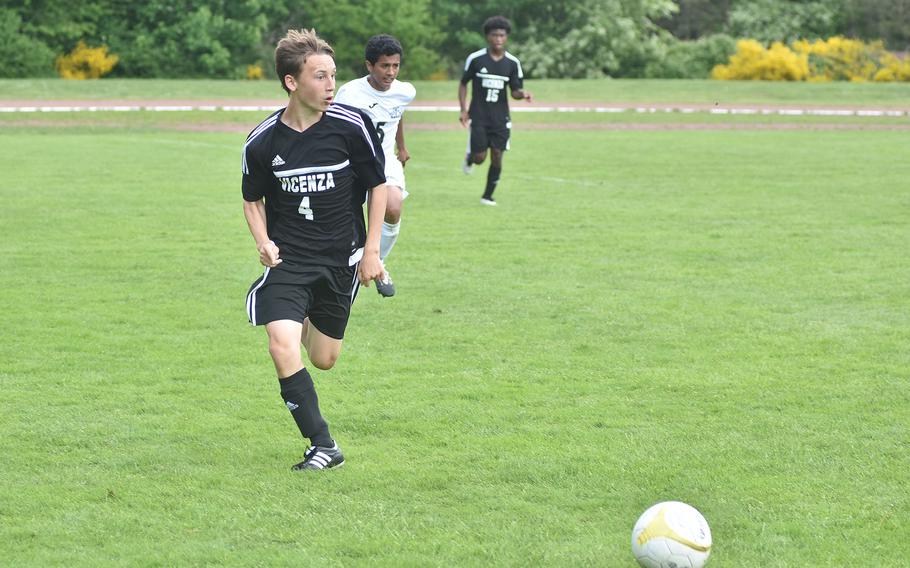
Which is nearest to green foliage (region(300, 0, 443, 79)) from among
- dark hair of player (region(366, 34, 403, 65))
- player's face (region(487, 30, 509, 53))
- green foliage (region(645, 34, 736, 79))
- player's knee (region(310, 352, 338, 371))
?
green foliage (region(645, 34, 736, 79))

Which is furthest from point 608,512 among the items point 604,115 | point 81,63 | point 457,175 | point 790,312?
point 81,63

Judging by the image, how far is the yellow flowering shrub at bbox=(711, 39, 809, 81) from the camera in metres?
48.6

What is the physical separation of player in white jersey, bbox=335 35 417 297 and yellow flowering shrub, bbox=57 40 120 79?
41.5 meters

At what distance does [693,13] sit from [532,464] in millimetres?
65809

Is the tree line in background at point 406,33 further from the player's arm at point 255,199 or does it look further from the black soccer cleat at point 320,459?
the black soccer cleat at point 320,459

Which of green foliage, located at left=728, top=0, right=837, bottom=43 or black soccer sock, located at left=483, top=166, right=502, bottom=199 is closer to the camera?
black soccer sock, located at left=483, top=166, right=502, bottom=199

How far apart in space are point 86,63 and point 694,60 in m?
24.5

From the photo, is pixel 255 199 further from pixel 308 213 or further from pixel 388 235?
pixel 388 235

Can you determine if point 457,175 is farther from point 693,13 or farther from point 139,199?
point 693,13

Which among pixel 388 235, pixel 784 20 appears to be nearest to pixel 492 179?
pixel 388 235

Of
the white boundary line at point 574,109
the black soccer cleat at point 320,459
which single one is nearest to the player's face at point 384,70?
the black soccer cleat at point 320,459

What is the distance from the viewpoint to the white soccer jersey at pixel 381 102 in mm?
10047

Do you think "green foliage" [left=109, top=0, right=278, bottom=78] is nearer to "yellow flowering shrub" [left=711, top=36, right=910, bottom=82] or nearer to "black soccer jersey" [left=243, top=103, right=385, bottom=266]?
"yellow flowering shrub" [left=711, top=36, right=910, bottom=82]

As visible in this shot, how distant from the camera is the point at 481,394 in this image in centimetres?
729
